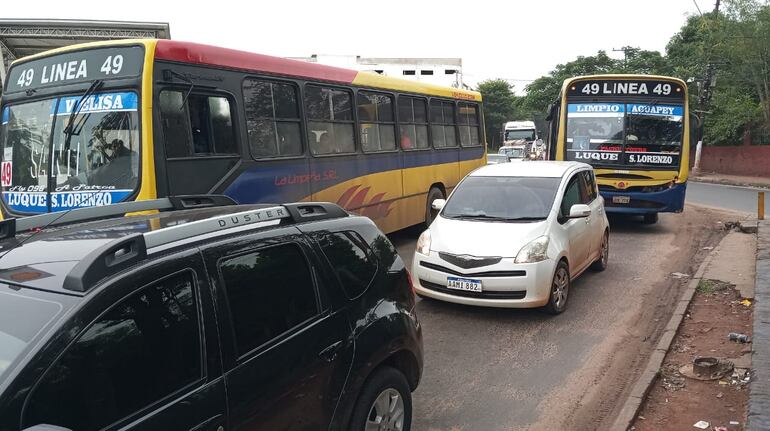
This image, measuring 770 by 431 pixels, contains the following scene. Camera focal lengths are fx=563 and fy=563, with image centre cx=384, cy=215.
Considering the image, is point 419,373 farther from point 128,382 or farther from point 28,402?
point 28,402

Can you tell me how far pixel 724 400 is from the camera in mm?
4398

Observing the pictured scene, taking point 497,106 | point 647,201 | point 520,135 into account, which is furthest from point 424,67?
point 497,106

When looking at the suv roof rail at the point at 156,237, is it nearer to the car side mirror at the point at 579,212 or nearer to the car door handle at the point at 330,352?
the car door handle at the point at 330,352

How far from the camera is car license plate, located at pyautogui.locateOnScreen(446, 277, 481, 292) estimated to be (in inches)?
238

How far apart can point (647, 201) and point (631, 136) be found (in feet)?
4.72

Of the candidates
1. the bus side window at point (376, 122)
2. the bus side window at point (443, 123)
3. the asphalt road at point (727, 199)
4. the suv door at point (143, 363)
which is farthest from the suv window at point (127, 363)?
the asphalt road at point (727, 199)

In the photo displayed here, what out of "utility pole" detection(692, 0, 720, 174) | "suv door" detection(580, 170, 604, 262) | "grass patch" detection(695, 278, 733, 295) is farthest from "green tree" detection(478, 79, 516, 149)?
"grass patch" detection(695, 278, 733, 295)

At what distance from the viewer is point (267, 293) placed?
8.59 ft

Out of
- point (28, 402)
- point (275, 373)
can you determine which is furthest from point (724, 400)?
point (28, 402)

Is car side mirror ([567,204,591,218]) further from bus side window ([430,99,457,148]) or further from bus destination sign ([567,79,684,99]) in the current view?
bus destination sign ([567,79,684,99])

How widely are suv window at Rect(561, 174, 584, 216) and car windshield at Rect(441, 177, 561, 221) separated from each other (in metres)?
0.18

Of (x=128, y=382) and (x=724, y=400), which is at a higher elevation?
(x=128, y=382)

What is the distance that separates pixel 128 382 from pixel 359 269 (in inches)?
59.4

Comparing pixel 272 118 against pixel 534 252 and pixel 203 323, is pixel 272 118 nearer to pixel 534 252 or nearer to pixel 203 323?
pixel 534 252
